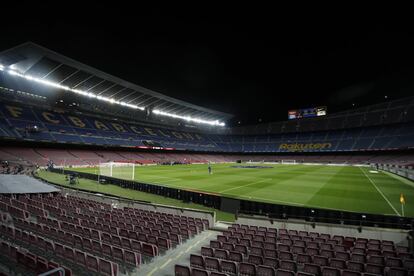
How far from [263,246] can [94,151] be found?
60251 millimetres

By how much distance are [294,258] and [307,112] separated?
83.9 meters

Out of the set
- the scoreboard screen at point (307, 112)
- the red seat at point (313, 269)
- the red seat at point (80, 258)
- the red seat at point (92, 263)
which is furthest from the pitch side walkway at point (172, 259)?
the scoreboard screen at point (307, 112)

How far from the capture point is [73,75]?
5016cm

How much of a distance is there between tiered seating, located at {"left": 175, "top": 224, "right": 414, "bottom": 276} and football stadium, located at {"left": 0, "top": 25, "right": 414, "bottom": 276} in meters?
0.03

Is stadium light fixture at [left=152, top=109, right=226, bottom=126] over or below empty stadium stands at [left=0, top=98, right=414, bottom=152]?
over

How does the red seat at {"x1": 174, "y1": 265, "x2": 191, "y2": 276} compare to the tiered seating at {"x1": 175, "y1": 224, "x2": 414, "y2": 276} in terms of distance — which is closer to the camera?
the red seat at {"x1": 174, "y1": 265, "x2": 191, "y2": 276}

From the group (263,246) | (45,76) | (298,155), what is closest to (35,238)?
(263,246)

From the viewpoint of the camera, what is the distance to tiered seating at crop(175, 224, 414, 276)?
563 cm

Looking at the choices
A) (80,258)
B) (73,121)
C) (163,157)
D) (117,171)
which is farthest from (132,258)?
(163,157)

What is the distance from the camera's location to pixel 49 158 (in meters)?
48.1

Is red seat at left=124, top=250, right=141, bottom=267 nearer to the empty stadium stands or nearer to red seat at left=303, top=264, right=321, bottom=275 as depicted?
red seat at left=303, top=264, right=321, bottom=275

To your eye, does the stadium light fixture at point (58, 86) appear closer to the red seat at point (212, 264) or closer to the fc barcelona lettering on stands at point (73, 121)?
the fc barcelona lettering on stands at point (73, 121)

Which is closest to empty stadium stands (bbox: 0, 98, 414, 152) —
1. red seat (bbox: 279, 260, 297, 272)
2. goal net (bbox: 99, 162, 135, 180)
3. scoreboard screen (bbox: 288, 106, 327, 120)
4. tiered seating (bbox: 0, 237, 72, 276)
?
scoreboard screen (bbox: 288, 106, 327, 120)

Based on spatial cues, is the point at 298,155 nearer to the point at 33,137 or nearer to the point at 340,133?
the point at 340,133
